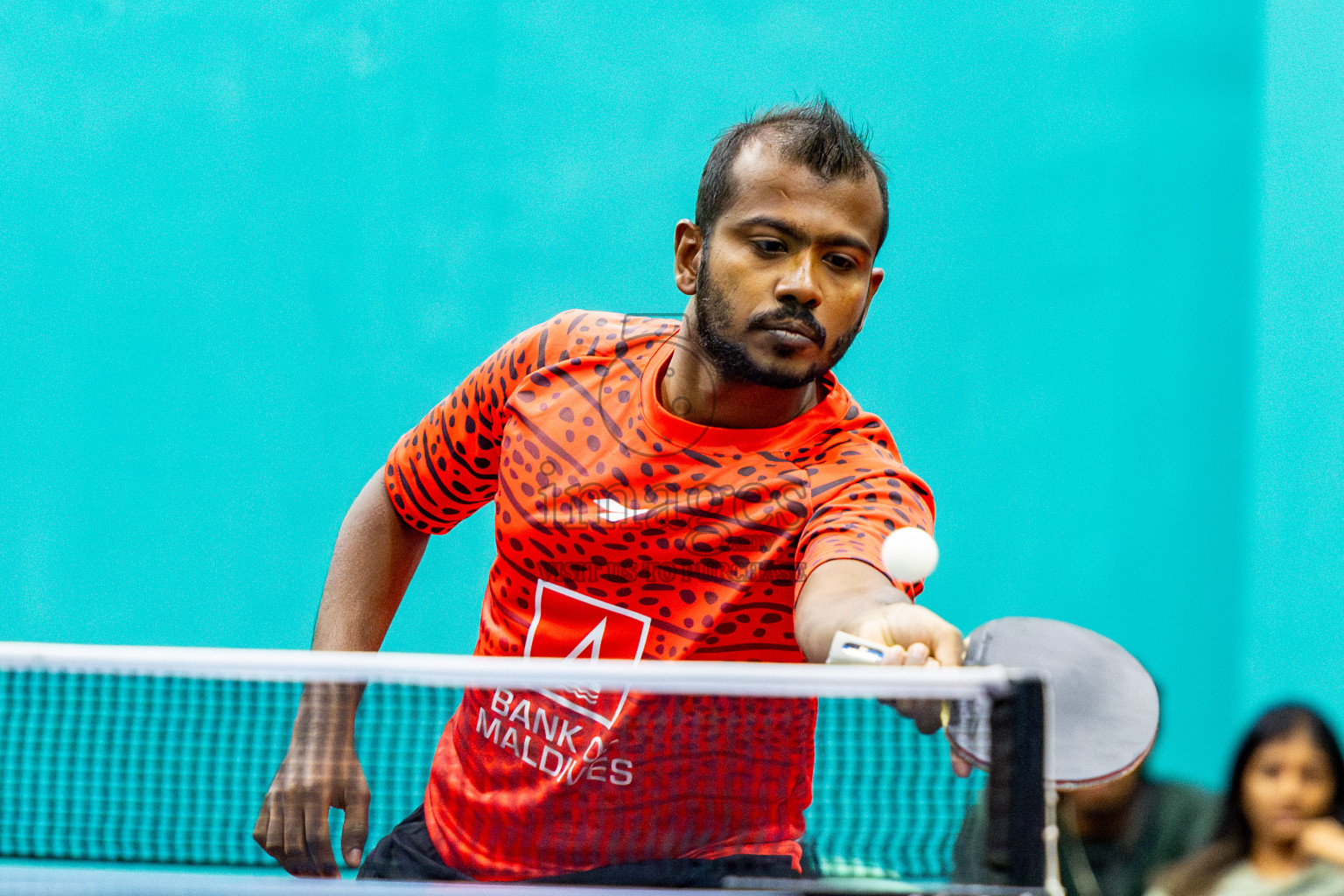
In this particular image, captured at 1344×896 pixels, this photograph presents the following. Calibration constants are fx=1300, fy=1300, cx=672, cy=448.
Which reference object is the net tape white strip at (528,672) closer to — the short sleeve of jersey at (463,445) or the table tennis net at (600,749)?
the table tennis net at (600,749)

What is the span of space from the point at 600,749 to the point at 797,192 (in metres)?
0.80

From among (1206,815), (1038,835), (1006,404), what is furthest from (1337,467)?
(1038,835)

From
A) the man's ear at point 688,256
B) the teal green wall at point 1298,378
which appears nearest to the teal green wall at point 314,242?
the teal green wall at point 1298,378

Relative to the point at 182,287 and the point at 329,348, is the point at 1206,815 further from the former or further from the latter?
the point at 182,287

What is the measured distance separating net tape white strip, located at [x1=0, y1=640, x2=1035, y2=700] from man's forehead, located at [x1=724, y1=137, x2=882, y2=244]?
727 millimetres

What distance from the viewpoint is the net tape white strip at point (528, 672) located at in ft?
3.91

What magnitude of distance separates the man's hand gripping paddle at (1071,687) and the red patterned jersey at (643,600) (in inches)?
9.0

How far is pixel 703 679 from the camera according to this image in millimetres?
1231

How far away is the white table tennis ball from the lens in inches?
53.7

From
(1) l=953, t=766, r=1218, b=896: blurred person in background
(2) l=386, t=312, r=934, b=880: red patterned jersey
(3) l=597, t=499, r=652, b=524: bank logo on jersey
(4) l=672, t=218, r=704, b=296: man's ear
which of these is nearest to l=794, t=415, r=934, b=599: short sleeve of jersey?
(2) l=386, t=312, r=934, b=880: red patterned jersey

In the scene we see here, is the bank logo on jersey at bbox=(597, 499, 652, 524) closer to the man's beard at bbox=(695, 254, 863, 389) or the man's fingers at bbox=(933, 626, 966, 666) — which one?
the man's beard at bbox=(695, 254, 863, 389)

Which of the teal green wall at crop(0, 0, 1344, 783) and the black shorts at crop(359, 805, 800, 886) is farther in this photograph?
the teal green wall at crop(0, 0, 1344, 783)

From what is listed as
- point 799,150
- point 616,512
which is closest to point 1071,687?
point 616,512

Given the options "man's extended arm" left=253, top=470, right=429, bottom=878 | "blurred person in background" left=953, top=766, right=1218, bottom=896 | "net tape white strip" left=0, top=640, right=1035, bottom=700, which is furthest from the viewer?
"blurred person in background" left=953, top=766, right=1218, bottom=896
